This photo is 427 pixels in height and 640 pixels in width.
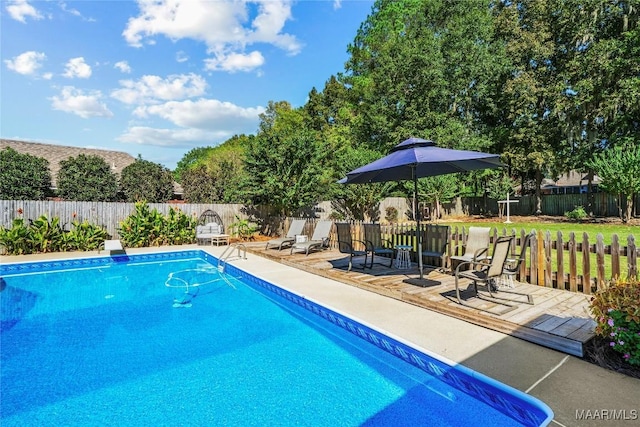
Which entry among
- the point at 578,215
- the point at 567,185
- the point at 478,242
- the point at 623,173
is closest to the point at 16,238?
the point at 478,242

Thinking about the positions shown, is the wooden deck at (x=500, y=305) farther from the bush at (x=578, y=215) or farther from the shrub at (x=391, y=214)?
the bush at (x=578, y=215)

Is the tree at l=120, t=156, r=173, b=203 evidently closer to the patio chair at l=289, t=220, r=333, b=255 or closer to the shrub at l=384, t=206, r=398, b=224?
the shrub at l=384, t=206, r=398, b=224

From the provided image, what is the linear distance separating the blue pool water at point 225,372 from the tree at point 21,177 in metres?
15.9

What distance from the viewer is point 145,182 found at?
21781 millimetres

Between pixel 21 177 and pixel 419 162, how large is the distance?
22.5 metres

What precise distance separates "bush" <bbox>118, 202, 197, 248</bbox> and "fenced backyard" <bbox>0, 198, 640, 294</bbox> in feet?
2.41

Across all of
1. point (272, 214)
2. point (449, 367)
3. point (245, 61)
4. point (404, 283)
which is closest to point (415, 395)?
point (449, 367)

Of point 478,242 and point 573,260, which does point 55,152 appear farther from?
point 573,260

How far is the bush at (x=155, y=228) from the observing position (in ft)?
40.1

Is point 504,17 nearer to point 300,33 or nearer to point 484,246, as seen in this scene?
point 300,33

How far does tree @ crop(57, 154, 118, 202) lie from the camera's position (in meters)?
19.6

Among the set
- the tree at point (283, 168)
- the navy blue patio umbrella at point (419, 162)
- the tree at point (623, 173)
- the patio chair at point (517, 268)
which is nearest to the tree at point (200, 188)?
the tree at point (283, 168)

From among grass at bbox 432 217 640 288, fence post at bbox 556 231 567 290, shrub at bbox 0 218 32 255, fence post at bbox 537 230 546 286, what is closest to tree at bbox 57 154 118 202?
shrub at bbox 0 218 32 255

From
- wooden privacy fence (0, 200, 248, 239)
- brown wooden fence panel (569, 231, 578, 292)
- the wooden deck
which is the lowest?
the wooden deck
